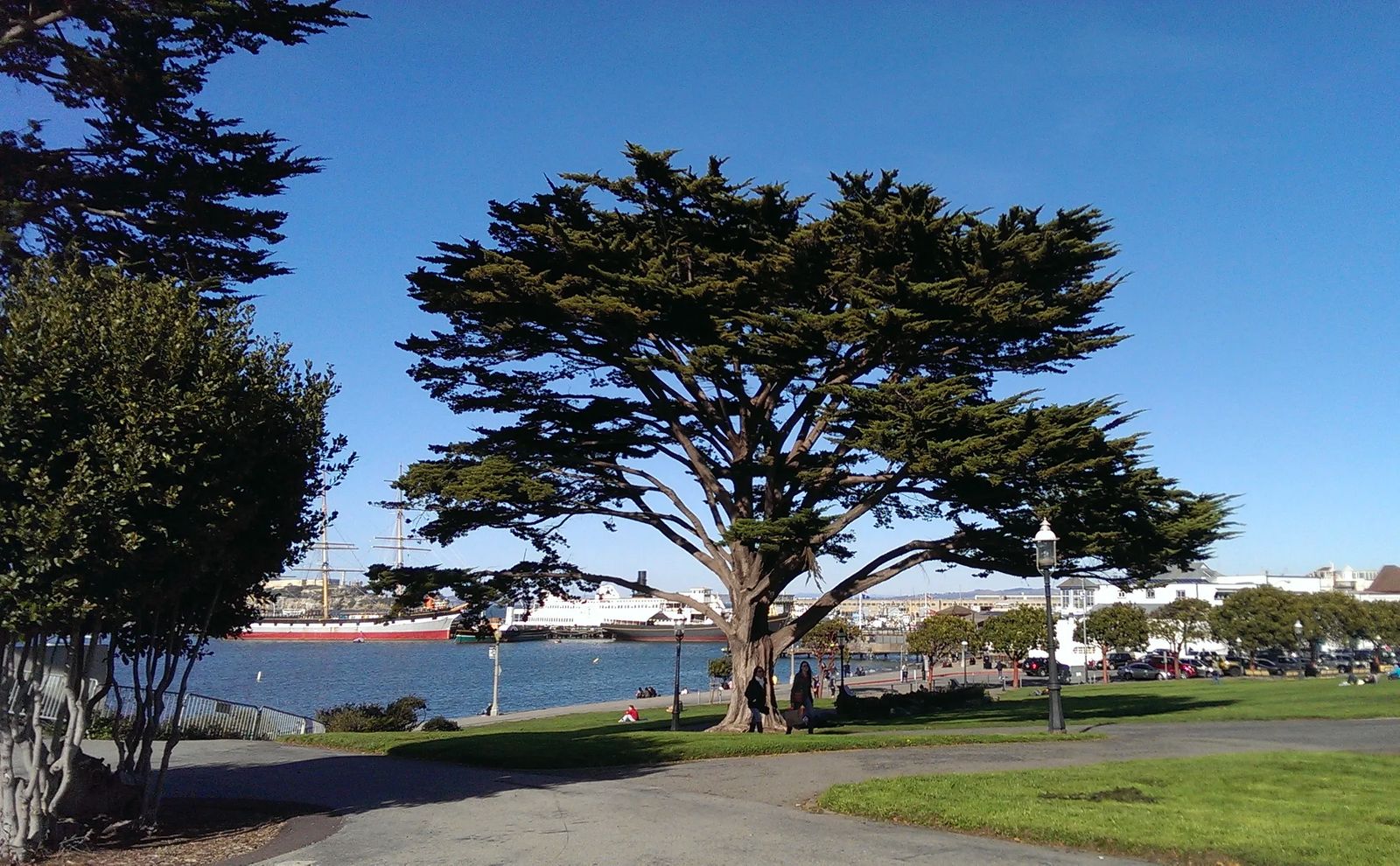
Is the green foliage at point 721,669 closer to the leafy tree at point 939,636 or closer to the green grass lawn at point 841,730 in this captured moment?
the leafy tree at point 939,636

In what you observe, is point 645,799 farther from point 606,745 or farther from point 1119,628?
point 1119,628

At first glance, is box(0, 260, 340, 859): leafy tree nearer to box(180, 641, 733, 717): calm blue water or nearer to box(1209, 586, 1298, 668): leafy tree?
box(180, 641, 733, 717): calm blue water

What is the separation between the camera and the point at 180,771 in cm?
1680

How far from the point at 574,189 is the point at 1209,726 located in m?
18.5

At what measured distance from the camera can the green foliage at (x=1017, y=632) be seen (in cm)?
5344

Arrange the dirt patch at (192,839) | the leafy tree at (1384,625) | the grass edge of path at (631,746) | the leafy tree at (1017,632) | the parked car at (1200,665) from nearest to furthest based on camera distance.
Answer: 1. the dirt patch at (192,839)
2. the grass edge of path at (631,746)
3. the leafy tree at (1017,632)
4. the leafy tree at (1384,625)
5. the parked car at (1200,665)

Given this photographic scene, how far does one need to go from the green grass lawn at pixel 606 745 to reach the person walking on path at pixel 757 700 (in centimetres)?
94

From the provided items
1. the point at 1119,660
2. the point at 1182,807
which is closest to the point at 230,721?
the point at 1182,807

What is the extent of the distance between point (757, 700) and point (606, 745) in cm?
477

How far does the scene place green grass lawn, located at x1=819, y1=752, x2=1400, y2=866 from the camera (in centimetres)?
906

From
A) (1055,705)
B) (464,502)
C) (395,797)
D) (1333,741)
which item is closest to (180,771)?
(395,797)

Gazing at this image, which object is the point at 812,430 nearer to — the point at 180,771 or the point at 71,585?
the point at 180,771

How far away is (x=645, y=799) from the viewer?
1291cm

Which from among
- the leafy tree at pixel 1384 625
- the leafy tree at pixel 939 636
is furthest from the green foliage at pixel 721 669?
the leafy tree at pixel 1384 625
